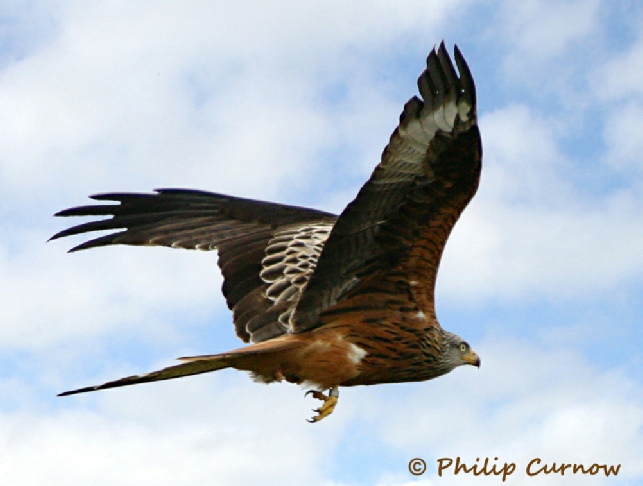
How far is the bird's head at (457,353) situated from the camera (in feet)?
29.0

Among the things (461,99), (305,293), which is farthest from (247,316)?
(461,99)

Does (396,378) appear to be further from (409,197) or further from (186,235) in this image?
(186,235)

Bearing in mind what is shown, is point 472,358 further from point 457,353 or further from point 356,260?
point 356,260

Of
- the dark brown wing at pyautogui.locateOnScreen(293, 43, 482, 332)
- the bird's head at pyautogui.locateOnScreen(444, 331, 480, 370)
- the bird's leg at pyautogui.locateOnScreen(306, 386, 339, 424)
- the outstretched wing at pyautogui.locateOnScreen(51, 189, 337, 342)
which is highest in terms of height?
the outstretched wing at pyautogui.locateOnScreen(51, 189, 337, 342)

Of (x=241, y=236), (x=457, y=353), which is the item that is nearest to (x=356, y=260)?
(x=457, y=353)

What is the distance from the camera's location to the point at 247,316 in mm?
9391

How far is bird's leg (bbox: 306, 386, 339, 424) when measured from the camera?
28.0ft

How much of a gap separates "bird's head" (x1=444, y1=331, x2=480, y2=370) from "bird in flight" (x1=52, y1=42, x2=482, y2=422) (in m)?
0.01

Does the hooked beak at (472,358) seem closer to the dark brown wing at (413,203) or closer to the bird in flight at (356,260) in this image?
the bird in flight at (356,260)

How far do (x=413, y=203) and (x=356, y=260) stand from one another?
72 cm

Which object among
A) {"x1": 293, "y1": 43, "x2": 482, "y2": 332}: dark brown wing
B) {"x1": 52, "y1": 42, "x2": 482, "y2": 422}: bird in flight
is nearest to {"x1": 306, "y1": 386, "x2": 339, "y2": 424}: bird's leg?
{"x1": 52, "y1": 42, "x2": 482, "y2": 422}: bird in flight

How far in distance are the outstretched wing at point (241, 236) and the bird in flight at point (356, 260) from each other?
0.01 metres

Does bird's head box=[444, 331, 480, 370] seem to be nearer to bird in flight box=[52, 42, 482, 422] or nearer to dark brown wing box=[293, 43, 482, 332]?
bird in flight box=[52, 42, 482, 422]

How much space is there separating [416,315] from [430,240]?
72cm
